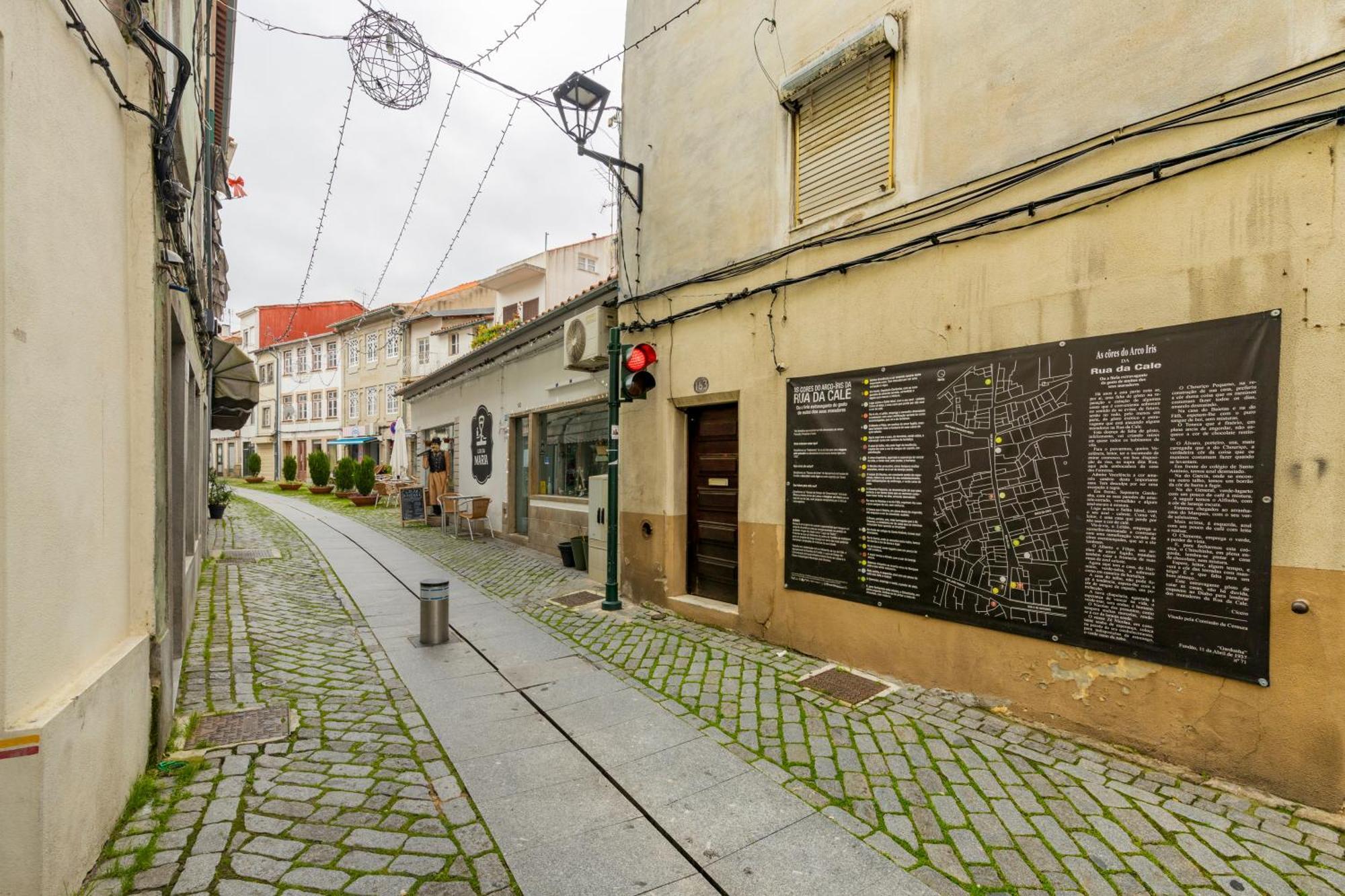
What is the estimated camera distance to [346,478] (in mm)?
23094

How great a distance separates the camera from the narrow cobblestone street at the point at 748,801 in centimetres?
261

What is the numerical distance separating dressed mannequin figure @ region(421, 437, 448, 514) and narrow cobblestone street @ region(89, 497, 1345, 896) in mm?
9912

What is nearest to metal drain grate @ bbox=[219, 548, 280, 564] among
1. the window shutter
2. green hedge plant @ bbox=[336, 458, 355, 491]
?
the window shutter

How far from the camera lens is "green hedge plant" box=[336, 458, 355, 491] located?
22.9m

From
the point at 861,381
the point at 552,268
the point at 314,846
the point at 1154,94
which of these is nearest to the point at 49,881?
the point at 314,846

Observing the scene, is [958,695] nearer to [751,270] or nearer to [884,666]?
[884,666]

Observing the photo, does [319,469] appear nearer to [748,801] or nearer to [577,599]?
[577,599]

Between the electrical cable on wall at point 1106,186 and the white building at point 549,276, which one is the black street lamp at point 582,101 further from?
the white building at point 549,276

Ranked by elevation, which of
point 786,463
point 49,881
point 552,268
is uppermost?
point 552,268

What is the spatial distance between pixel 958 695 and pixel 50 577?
16.7 ft

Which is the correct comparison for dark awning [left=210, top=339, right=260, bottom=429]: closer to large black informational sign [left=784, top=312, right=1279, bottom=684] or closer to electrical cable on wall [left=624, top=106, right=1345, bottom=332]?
electrical cable on wall [left=624, top=106, right=1345, bottom=332]

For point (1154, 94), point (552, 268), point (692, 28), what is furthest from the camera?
point (552, 268)

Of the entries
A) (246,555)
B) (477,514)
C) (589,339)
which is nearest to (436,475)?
(477,514)

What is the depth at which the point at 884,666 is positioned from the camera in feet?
16.0
